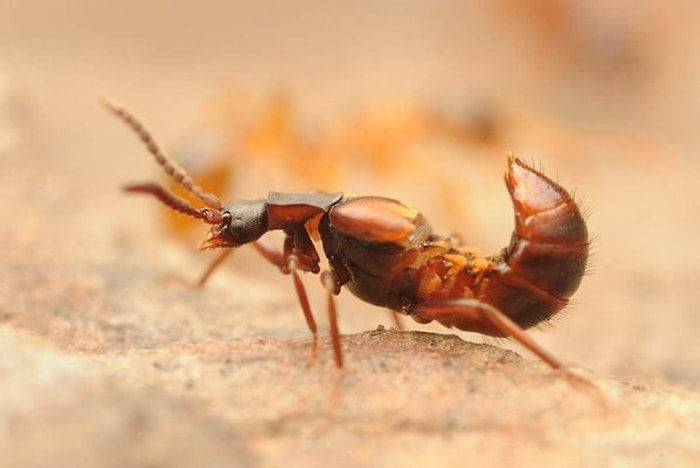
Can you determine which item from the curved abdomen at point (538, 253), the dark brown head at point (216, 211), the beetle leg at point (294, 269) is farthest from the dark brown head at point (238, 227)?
the curved abdomen at point (538, 253)

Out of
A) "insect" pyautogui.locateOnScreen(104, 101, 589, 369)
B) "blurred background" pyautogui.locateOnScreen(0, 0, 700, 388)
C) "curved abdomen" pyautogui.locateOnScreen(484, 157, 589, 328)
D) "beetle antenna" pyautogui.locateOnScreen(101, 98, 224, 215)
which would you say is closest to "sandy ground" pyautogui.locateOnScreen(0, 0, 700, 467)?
"blurred background" pyautogui.locateOnScreen(0, 0, 700, 388)

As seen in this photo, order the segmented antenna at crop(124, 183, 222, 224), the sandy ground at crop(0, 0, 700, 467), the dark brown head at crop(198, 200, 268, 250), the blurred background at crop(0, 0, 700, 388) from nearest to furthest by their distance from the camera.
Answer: the sandy ground at crop(0, 0, 700, 467)
the segmented antenna at crop(124, 183, 222, 224)
the dark brown head at crop(198, 200, 268, 250)
the blurred background at crop(0, 0, 700, 388)

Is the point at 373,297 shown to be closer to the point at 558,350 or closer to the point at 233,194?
the point at 558,350

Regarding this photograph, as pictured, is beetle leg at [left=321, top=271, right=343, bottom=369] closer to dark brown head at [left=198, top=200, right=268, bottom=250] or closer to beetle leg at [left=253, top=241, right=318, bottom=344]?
beetle leg at [left=253, top=241, right=318, bottom=344]

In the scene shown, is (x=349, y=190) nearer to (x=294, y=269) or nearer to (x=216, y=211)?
(x=216, y=211)

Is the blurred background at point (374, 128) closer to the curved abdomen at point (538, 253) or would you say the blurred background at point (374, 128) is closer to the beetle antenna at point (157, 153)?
the curved abdomen at point (538, 253)

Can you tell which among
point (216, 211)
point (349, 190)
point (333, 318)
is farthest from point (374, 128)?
point (333, 318)

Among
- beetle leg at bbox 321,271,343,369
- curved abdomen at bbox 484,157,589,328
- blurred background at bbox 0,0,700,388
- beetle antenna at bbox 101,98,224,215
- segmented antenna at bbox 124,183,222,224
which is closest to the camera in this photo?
beetle leg at bbox 321,271,343,369
